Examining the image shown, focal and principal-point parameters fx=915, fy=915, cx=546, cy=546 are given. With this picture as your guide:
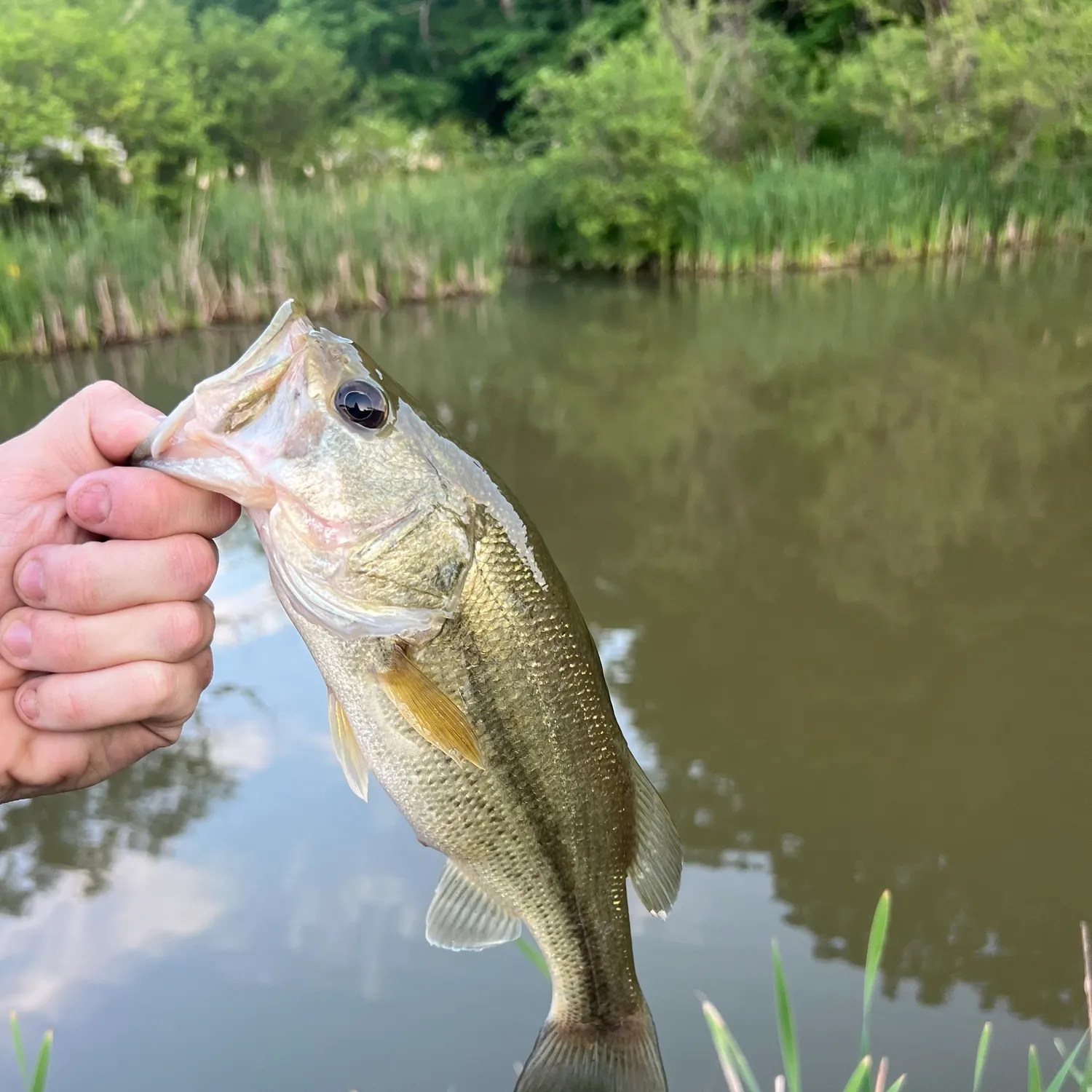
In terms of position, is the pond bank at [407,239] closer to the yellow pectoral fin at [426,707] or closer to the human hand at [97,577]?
the human hand at [97,577]

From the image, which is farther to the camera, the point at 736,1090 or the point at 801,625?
the point at 801,625

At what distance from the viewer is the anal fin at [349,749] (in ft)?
4.97

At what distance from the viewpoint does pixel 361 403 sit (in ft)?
4.71

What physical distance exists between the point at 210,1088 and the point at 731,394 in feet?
22.7

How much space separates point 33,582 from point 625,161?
15.6 m

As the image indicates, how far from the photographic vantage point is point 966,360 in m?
8.65

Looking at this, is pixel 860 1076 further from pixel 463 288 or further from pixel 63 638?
pixel 463 288

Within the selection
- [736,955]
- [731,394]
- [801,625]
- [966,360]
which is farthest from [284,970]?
[966,360]

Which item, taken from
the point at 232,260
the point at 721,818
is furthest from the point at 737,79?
the point at 721,818

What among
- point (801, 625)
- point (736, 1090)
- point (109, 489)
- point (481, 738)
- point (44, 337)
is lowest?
point (44, 337)

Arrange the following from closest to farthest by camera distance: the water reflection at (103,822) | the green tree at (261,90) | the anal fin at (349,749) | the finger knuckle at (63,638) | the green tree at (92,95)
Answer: the finger knuckle at (63,638) < the anal fin at (349,749) < the water reflection at (103,822) < the green tree at (92,95) < the green tree at (261,90)

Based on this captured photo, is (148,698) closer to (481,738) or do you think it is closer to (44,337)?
(481,738)

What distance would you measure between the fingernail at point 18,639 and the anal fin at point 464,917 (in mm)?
778

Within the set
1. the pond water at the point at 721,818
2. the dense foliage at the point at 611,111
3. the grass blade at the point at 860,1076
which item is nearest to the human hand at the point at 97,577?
the grass blade at the point at 860,1076
